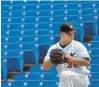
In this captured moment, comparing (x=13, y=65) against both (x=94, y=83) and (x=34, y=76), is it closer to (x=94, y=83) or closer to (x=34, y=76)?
(x=34, y=76)

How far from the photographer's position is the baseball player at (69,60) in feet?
10.5

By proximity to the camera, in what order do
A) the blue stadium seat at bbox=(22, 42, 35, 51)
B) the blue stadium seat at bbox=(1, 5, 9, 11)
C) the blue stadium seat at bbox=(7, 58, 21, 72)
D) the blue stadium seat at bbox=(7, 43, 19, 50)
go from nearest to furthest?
the blue stadium seat at bbox=(7, 58, 21, 72)
the blue stadium seat at bbox=(22, 42, 35, 51)
the blue stadium seat at bbox=(7, 43, 19, 50)
the blue stadium seat at bbox=(1, 5, 9, 11)

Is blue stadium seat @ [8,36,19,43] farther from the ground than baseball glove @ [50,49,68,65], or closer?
closer

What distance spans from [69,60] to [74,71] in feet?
0.48

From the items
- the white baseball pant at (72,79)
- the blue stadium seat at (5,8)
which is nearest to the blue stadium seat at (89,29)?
the blue stadium seat at (5,8)

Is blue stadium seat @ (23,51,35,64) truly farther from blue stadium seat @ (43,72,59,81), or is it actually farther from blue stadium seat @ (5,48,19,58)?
blue stadium seat @ (43,72,59,81)

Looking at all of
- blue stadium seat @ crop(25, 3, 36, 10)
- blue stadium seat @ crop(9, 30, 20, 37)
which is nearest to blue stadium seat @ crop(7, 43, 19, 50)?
blue stadium seat @ crop(9, 30, 20, 37)

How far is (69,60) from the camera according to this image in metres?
3.19

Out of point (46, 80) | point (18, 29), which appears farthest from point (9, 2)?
point (46, 80)

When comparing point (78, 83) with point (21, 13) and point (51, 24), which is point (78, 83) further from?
point (21, 13)

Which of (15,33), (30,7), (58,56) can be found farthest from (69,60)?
(30,7)

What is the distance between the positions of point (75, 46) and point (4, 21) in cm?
577

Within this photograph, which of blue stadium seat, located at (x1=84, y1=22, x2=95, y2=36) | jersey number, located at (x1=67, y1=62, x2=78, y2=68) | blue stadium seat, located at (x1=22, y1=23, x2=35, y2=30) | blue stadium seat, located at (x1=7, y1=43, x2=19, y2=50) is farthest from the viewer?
blue stadium seat, located at (x1=22, y1=23, x2=35, y2=30)

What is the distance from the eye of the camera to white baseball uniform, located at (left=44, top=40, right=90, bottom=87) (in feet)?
10.4
